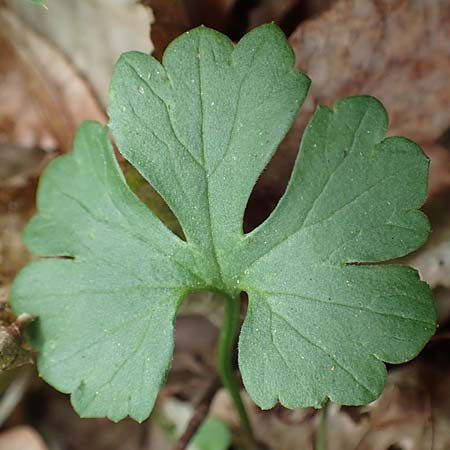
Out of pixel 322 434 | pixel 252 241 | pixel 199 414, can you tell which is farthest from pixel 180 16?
pixel 322 434

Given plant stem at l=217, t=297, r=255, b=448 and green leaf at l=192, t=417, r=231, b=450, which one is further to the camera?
green leaf at l=192, t=417, r=231, b=450

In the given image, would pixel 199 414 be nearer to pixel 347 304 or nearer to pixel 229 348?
pixel 229 348

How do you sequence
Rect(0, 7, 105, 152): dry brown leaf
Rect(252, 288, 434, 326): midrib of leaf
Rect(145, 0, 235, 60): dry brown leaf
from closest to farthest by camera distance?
Rect(252, 288, 434, 326): midrib of leaf, Rect(145, 0, 235, 60): dry brown leaf, Rect(0, 7, 105, 152): dry brown leaf

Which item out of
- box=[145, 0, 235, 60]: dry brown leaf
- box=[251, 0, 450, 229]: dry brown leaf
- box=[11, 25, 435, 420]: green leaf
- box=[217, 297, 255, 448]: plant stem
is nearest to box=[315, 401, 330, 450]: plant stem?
box=[217, 297, 255, 448]: plant stem

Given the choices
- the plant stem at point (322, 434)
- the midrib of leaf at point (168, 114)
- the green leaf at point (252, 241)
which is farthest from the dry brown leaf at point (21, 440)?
the midrib of leaf at point (168, 114)

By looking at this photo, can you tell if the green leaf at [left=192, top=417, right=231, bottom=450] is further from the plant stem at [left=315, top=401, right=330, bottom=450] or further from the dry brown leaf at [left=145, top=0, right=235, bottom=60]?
the dry brown leaf at [left=145, top=0, right=235, bottom=60]

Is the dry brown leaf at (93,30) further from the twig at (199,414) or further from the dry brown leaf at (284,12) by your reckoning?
the twig at (199,414)
